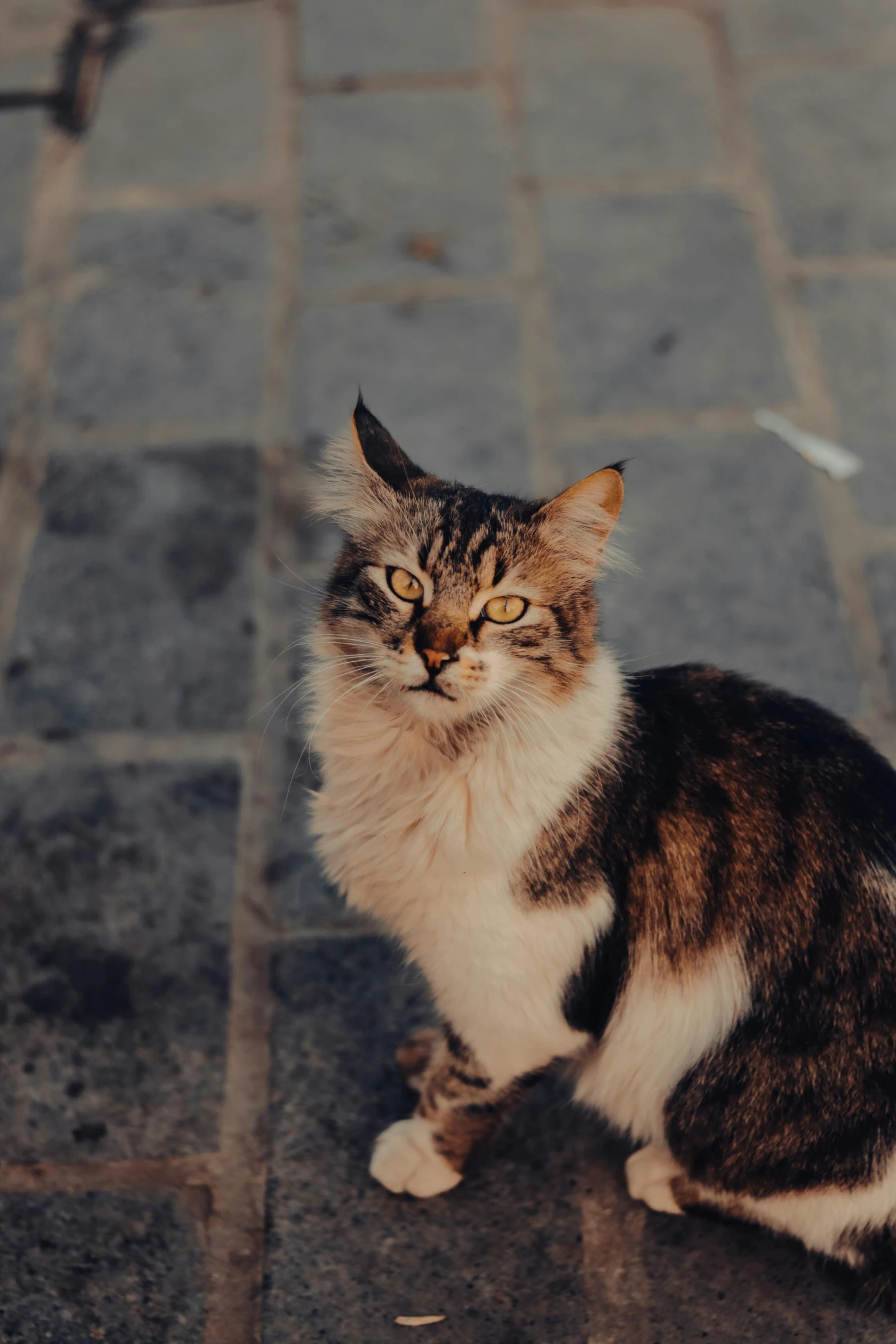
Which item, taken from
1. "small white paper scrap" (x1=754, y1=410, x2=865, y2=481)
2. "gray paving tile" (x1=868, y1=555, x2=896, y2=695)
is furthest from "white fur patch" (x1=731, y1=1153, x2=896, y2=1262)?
"small white paper scrap" (x1=754, y1=410, x2=865, y2=481)

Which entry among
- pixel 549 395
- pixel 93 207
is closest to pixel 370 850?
pixel 549 395

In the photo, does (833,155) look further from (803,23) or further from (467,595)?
(467,595)

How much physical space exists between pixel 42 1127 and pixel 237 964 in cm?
49

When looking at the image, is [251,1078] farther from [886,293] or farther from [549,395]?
[886,293]

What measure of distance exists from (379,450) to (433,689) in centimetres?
44

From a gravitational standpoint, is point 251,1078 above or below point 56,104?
below

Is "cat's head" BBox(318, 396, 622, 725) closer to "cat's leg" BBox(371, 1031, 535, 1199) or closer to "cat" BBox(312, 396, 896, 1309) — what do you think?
"cat" BBox(312, 396, 896, 1309)

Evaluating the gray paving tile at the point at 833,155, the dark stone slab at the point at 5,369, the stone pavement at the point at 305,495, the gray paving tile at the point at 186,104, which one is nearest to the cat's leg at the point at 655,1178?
the stone pavement at the point at 305,495

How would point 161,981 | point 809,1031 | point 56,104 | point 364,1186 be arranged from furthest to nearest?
point 56,104 → point 161,981 → point 364,1186 → point 809,1031

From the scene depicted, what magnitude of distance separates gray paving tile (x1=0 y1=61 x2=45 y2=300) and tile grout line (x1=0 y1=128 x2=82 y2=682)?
0.09 ft

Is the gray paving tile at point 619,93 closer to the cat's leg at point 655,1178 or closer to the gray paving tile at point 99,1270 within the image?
the cat's leg at point 655,1178

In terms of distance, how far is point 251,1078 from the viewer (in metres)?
2.35

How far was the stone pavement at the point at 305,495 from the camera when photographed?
2.16 meters

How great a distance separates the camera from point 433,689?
5.91 ft
